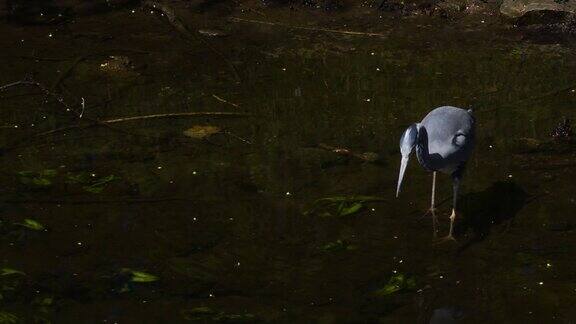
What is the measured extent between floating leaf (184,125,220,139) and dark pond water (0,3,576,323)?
20mm

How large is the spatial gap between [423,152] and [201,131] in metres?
1.85

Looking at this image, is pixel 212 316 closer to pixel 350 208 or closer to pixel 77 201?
pixel 350 208

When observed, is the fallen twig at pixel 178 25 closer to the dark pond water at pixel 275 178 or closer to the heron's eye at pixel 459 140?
the dark pond water at pixel 275 178

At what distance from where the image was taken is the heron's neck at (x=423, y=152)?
6961 millimetres

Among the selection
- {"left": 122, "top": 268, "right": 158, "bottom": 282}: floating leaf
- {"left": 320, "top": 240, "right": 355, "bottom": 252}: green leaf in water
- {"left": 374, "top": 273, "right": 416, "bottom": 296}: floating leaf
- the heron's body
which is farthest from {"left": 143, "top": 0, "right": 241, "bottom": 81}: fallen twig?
{"left": 374, "top": 273, "right": 416, "bottom": 296}: floating leaf

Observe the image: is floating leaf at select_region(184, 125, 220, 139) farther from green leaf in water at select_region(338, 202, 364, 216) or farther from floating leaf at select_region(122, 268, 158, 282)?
floating leaf at select_region(122, 268, 158, 282)

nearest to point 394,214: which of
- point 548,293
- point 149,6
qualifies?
point 548,293

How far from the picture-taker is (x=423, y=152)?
6.97 m

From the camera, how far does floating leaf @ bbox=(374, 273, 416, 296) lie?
6113 mm

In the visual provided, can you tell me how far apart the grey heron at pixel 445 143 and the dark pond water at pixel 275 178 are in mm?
276

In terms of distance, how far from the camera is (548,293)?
613 cm

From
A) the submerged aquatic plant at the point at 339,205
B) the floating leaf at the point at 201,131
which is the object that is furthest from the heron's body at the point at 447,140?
the floating leaf at the point at 201,131

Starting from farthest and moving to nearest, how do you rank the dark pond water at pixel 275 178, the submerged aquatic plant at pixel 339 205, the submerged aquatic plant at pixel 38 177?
1. the submerged aquatic plant at pixel 38 177
2. the submerged aquatic plant at pixel 339 205
3. the dark pond water at pixel 275 178

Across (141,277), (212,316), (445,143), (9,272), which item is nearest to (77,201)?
(9,272)
